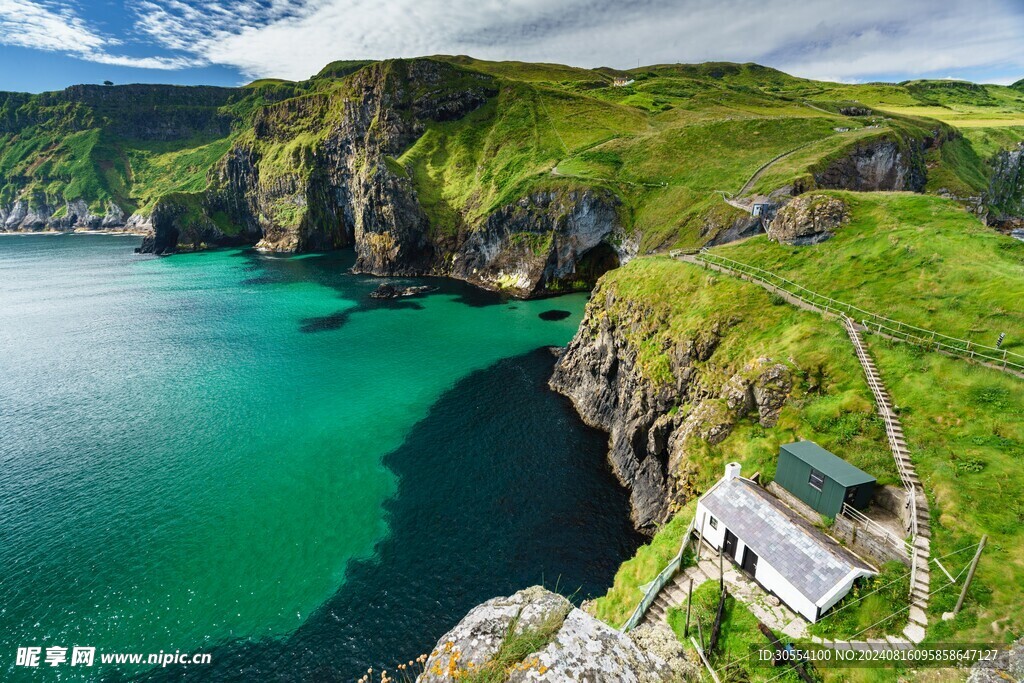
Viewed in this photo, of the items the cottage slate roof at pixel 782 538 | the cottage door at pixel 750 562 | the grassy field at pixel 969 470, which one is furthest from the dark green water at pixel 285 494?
the grassy field at pixel 969 470

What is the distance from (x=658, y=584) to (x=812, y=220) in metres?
44.6

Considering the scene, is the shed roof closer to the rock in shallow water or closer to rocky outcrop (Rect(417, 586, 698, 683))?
rocky outcrop (Rect(417, 586, 698, 683))

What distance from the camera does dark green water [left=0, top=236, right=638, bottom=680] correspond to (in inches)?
1129

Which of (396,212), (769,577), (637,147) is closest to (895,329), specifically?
(769,577)

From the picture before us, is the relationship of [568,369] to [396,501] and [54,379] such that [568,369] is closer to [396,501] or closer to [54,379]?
[396,501]

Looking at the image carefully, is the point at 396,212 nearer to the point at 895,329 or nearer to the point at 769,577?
the point at 895,329

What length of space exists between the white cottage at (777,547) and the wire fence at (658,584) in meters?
1.82

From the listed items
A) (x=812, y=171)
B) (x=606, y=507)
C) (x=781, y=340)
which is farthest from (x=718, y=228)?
(x=606, y=507)

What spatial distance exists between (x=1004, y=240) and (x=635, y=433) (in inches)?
1391

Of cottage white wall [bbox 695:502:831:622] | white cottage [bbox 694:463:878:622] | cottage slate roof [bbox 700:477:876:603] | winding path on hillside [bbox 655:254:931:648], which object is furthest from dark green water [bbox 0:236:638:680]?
winding path on hillside [bbox 655:254:931:648]

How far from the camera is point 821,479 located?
21.8 m

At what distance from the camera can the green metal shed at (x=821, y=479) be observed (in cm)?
2105

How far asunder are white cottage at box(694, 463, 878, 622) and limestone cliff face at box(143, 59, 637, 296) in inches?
3240

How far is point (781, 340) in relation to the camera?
32.9 meters
